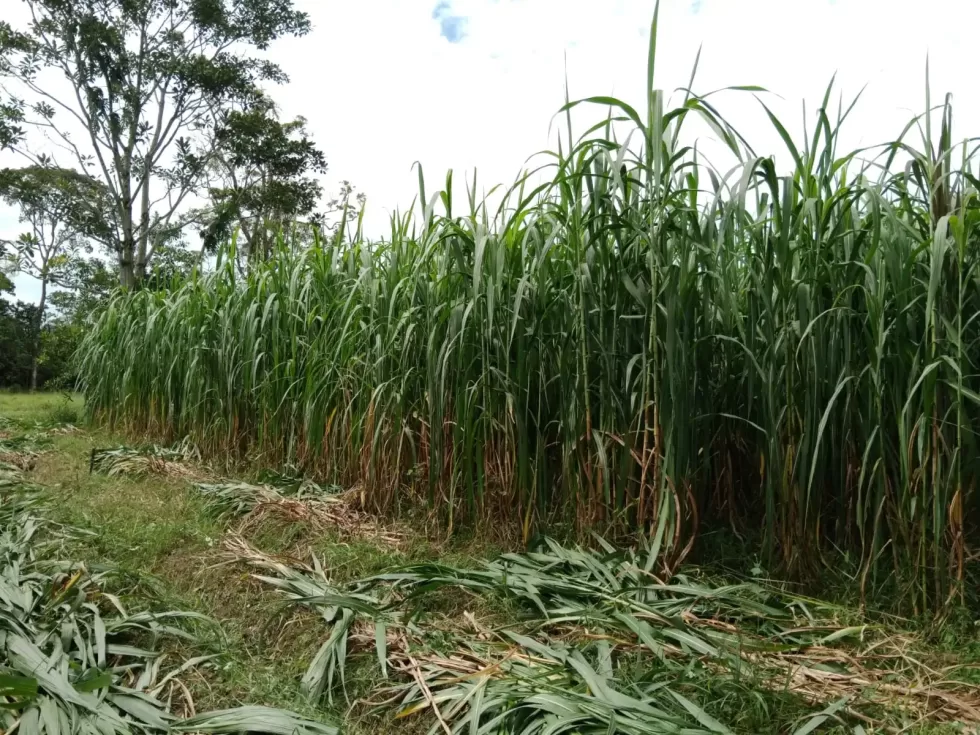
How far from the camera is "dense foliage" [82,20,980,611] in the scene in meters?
1.90

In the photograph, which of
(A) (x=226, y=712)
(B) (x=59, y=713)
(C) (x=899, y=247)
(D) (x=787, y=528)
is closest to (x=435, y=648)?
(A) (x=226, y=712)

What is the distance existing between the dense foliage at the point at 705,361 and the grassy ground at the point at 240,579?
0.33 meters

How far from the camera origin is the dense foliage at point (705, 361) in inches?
74.6

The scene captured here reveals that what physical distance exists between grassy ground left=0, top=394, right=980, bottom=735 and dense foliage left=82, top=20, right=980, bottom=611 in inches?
13.0

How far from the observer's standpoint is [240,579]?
7.75 ft

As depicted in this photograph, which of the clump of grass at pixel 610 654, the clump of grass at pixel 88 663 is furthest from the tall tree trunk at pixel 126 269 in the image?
the clump of grass at pixel 610 654

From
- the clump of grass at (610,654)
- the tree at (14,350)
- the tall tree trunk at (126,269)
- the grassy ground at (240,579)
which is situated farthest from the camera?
the tree at (14,350)

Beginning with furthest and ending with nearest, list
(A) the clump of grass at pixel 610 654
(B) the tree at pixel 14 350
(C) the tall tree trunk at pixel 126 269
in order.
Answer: (B) the tree at pixel 14 350, (C) the tall tree trunk at pixel 126 269, (A) the clump of grass at pixel 610 654

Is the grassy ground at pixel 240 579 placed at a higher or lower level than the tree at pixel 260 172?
lower

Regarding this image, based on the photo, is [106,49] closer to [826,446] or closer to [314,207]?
[314,207]

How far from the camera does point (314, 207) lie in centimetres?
1504

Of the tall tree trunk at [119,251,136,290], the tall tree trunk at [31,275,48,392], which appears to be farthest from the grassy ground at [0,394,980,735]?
the tall tree trunk at [31,275,48,392]

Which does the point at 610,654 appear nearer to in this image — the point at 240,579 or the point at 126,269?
the point at 240,579

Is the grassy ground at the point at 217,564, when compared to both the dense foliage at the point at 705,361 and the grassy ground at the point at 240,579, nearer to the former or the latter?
the grassy ground at the point at 240,579
